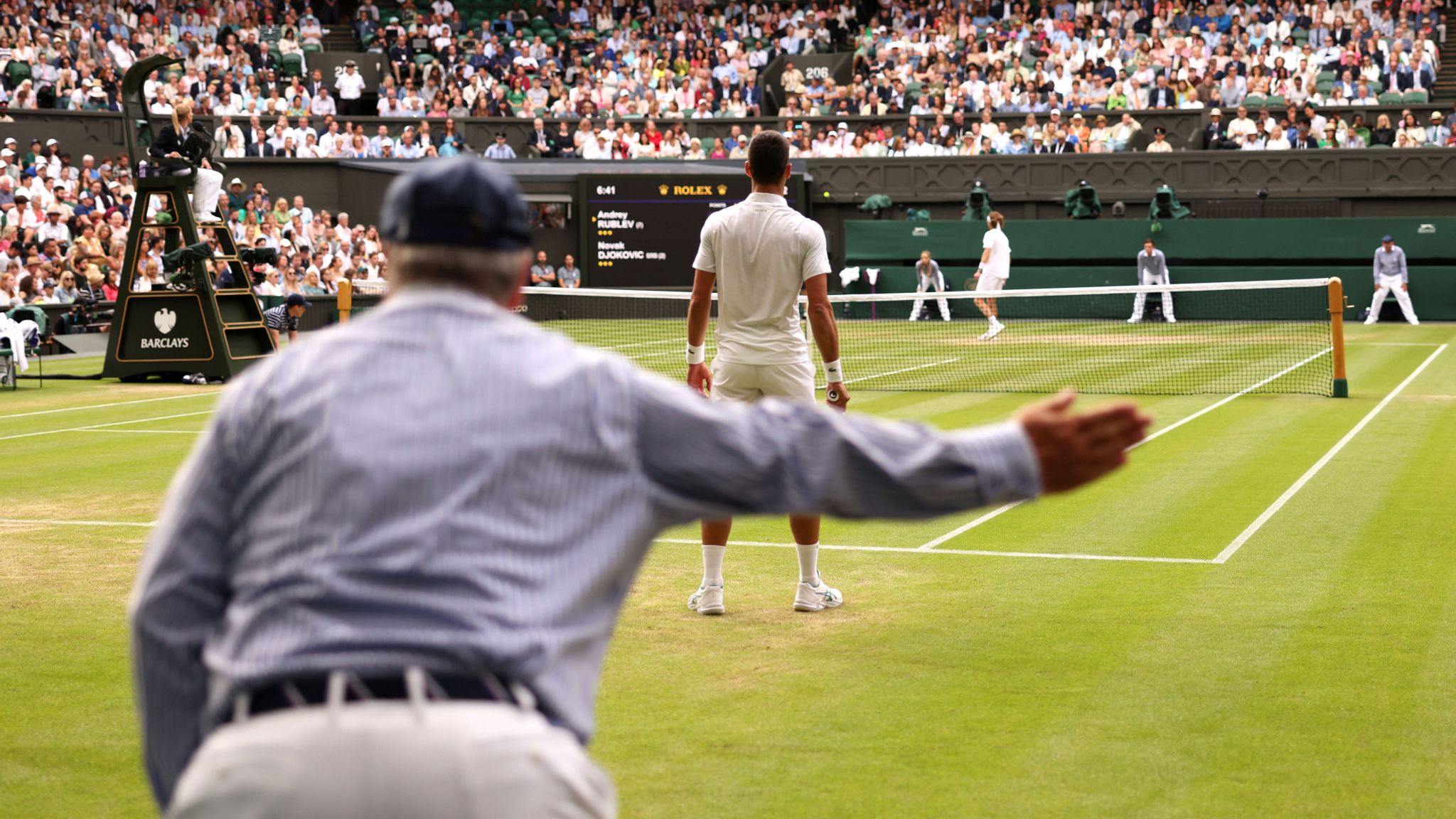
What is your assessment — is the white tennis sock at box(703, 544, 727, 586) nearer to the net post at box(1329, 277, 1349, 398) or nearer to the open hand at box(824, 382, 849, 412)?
the open hand at box(824, 382, 849, 412)

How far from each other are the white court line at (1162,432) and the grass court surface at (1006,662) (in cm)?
7

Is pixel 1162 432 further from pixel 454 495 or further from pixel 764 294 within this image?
pixel 454 495

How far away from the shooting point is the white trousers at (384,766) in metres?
2.36

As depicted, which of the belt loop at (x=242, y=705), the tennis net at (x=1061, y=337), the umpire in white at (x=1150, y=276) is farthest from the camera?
the umpire in white at (x=1150, y=276)

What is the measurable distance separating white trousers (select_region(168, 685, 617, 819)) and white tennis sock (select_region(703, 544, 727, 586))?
5.71 m

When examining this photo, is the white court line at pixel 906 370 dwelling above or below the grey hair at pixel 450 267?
below

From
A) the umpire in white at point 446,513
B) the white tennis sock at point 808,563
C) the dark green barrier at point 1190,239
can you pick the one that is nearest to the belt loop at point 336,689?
the umpire in white at point 446,513

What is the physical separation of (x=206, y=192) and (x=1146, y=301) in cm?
2110

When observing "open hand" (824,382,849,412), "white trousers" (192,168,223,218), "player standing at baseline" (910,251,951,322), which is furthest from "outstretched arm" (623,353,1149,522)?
"player standing at baseline" (910,251,951,322)

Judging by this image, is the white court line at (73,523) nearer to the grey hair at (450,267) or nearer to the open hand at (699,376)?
the open hand at (699,376)

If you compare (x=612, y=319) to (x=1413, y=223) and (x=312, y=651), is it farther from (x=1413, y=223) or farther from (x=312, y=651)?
(x=312, y=651)

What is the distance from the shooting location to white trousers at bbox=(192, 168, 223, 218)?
23.7 metres

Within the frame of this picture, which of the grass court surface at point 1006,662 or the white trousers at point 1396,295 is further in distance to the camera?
the white trousers at point 1396,295

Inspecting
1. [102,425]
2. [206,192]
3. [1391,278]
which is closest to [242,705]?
[102,425]
